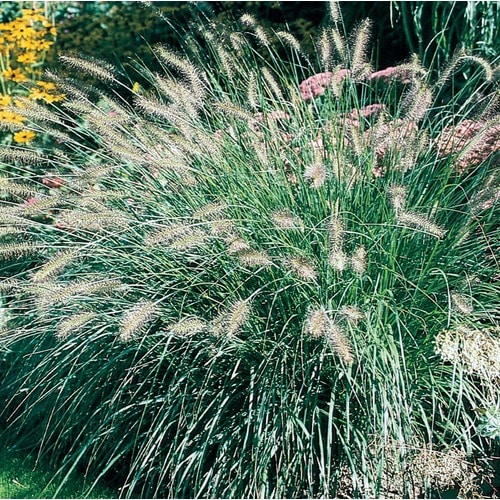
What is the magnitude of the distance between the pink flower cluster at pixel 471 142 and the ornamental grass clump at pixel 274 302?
2.7 inches

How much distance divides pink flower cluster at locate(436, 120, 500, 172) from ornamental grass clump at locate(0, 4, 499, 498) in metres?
0.07

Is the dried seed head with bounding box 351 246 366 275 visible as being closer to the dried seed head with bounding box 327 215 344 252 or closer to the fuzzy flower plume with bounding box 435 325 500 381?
the dried seed head with bounding box 327 215 344 252

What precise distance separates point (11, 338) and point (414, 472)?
1973 mm

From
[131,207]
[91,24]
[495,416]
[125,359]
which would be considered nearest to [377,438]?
[495,416]

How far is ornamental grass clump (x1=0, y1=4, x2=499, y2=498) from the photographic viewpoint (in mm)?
3266

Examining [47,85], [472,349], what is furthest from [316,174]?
[47,85]

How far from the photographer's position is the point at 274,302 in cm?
349

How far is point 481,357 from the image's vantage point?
11.0 feet

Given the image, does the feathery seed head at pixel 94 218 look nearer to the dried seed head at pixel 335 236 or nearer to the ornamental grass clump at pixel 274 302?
the ornamental grass clump at pixel 274 302

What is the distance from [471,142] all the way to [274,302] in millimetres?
1105

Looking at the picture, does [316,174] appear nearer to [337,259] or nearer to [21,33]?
[337,259]

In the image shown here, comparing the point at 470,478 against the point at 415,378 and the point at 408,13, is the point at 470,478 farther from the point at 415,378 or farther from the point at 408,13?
the point at 408,13

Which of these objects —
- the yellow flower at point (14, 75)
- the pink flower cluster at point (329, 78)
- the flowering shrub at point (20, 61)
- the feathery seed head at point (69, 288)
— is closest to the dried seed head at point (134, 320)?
the feathery seed head at point (69, 288)

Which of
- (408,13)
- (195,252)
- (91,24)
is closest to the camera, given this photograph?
(195,252)
